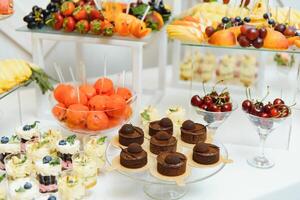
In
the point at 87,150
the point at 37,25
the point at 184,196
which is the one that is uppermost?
the point at 37,25

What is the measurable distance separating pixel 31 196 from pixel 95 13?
25.9 inches

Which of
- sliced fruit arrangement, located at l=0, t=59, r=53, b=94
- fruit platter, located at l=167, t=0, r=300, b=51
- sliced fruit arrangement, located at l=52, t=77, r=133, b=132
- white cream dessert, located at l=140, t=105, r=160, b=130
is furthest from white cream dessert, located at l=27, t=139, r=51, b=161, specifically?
fruit platter, located at l=167, t=0, r=300, b=51

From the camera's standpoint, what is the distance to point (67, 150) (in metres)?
1.29

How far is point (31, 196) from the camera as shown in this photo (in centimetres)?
115

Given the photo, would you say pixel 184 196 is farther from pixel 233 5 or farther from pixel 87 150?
pixel 233 5

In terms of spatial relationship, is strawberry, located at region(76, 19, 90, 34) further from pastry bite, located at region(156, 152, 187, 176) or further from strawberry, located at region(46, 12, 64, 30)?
pastry bite, located at region(156, 152, 187, 176)

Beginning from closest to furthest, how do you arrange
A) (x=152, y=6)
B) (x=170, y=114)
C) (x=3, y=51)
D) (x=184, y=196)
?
(x=184, y=196) → (x=170, y=114) → (x=152, y=6) → (x=3, y=51)

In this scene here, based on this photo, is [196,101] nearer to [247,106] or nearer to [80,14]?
[247,106]

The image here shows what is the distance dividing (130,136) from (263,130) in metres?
0.40

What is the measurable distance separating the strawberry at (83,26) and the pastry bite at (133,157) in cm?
51

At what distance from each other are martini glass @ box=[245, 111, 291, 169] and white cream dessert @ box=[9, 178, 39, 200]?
2.10ft

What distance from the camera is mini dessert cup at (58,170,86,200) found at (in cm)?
116

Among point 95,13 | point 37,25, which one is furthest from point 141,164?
point 37,25

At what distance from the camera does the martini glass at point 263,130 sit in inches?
53.5
